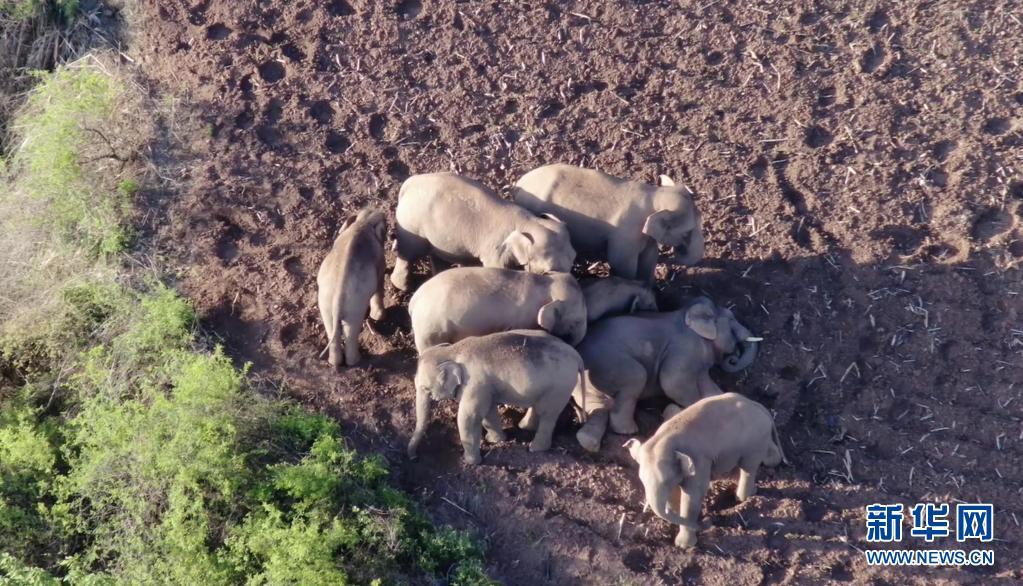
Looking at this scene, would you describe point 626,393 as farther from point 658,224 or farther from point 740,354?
point 658,224

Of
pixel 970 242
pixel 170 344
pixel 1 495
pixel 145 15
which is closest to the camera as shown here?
pixel 1 495

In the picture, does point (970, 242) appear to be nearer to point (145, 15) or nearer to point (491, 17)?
point (491, 17)

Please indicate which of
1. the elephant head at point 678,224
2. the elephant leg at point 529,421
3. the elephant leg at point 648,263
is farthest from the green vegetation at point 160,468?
the elephant head at point 678,224

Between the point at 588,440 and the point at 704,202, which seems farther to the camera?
the point at 704,202

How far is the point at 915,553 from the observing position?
23.1 ft

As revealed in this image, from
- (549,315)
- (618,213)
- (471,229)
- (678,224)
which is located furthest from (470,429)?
(678,224)

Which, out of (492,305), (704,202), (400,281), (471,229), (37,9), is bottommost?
(492,305)

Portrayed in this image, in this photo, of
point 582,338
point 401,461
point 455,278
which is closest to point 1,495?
point 401,461

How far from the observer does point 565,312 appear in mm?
7422

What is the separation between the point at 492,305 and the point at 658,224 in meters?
1.52

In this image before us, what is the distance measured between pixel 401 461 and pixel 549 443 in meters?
1.09

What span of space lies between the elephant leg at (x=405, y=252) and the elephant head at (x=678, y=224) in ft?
5.87

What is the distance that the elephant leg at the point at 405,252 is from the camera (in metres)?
8.27

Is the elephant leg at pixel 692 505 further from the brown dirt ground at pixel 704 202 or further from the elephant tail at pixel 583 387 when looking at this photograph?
the elephant tail at pixel 583 387
